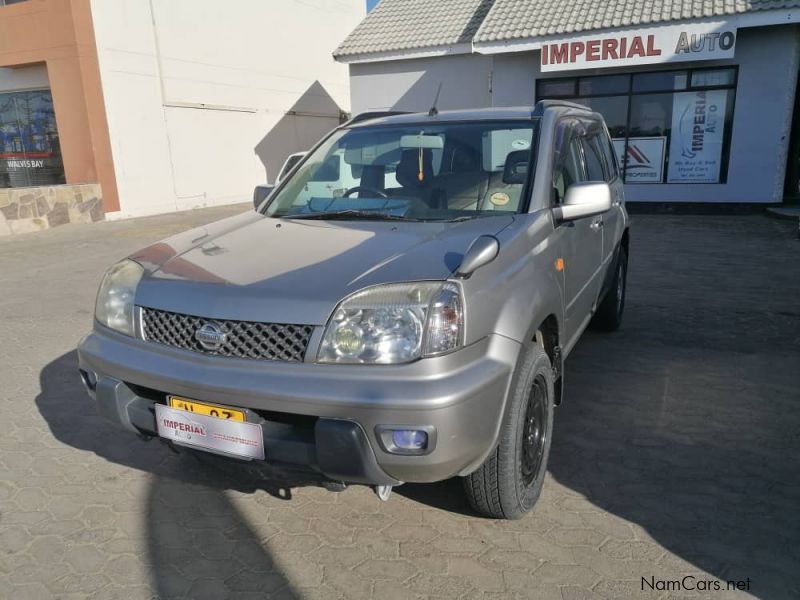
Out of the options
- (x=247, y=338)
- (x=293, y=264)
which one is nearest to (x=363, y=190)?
(x=293, y=264)

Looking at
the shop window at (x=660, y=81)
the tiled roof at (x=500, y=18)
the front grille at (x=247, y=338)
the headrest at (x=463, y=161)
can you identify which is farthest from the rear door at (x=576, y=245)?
the shop window at (x=660, y=81)

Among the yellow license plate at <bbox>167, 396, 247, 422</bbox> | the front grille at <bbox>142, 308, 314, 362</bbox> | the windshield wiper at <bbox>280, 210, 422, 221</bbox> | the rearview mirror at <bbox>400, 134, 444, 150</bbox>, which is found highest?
the rearview mirror at <bbox>400, 134, 444, 150</bbox>

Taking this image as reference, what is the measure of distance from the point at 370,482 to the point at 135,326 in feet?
3.99

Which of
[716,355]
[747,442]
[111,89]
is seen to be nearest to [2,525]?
[747,442]

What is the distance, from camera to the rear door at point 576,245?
11.1 ft

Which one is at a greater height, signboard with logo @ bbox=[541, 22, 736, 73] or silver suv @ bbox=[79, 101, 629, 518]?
signboard with logo @ bbox=[541, 22, 736, 73]

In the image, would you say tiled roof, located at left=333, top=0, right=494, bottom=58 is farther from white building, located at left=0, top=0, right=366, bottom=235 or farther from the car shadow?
the car shadow

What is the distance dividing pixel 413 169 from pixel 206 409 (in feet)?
5.90

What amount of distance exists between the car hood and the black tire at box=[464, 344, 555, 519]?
24.3 inches

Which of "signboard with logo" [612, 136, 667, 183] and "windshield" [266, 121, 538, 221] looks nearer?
"windshield" [266, 121, 538, 221]

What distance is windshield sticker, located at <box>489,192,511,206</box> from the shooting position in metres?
3.16

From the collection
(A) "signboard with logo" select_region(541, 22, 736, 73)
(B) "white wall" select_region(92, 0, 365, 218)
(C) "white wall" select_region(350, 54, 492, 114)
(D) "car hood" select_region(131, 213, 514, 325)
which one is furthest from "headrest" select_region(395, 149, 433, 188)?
(B) "white wall" select_region(92, 0, 365, 218)

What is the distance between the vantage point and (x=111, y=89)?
1448cm

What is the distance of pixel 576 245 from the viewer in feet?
11.7
